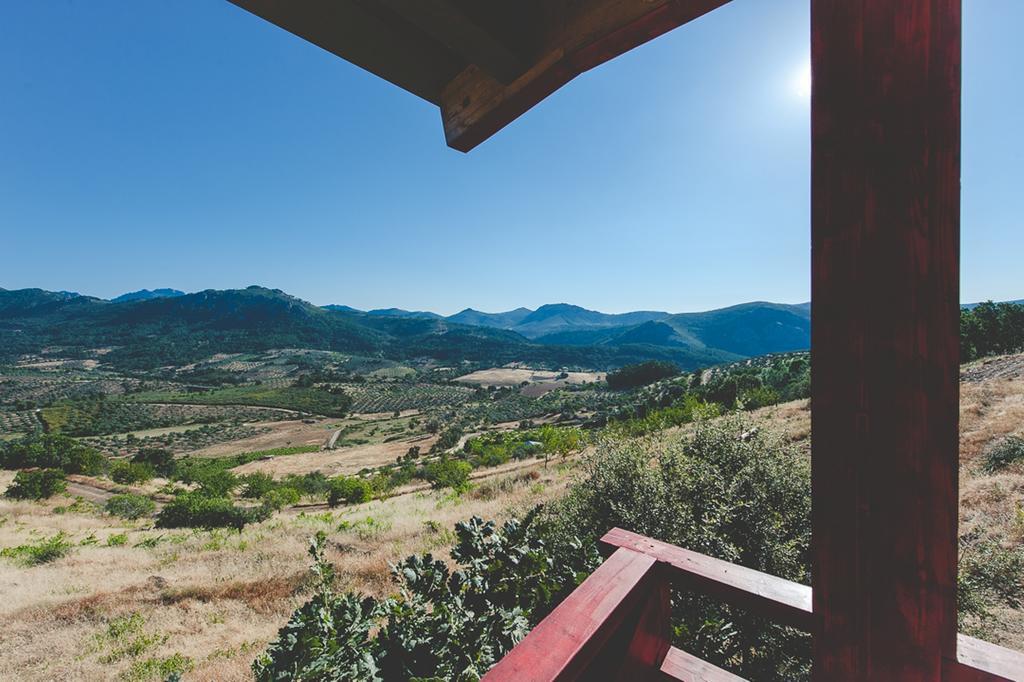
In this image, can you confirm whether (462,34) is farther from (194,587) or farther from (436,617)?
(194,587)

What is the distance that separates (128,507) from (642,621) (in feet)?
83.4

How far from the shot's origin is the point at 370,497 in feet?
63.8

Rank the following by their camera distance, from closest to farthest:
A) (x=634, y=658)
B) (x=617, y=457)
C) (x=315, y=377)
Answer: (x=634, y=658) → (x=617, y=457) → (x=315, y=377)

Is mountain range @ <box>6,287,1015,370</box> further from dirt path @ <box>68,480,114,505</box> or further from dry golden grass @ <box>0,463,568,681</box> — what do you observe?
dry golden grass @ <box>0,463,568,681</box>

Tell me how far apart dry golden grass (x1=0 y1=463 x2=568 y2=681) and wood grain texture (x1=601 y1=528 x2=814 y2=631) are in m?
5.19

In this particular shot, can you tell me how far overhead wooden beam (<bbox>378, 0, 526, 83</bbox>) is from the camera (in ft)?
3.91

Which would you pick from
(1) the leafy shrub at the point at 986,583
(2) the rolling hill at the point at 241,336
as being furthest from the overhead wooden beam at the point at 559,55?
(2) the rolling hill at the point at 241,336

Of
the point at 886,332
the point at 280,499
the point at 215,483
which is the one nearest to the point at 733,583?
the point at 886,332

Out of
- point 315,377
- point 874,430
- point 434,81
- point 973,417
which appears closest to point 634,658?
point 874,430

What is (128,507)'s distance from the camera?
18.6 metres

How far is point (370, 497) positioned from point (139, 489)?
1666cm

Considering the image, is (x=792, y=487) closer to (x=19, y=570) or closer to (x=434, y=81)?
(x=434, y=81)

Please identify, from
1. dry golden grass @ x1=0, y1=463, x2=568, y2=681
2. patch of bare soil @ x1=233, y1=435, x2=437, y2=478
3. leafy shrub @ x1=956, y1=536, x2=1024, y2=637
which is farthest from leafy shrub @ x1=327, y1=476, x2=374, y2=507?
leafy shrub @ x1=956, y1=536, x2=1024, y2=637

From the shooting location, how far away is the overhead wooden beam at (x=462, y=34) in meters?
1.19
